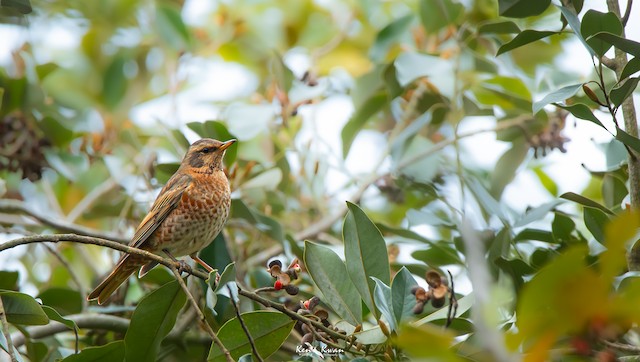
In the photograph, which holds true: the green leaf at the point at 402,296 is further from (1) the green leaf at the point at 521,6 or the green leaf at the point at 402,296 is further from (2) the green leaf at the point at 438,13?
(2) the green leaf at the point at 438,13

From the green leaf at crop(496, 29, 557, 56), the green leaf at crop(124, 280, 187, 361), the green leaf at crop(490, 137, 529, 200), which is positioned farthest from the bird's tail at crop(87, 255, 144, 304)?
the green leaf at crop(496, 29, 557, 56)

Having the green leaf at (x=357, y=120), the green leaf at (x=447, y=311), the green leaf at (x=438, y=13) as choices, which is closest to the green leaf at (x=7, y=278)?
the green leaf at (x=447, y=311)

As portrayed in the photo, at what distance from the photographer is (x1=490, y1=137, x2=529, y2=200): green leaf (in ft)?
14.5

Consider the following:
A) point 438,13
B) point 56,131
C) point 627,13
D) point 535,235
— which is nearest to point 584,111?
point 627,13

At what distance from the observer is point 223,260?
401cm

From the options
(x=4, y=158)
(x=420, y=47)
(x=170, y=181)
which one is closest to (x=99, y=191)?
(x=4, y=158)

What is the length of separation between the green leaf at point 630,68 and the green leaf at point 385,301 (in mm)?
1236

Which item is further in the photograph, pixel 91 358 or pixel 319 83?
pixel 319 83

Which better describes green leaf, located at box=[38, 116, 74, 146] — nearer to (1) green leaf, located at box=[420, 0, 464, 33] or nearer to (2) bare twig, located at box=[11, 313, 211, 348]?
(2) bare twig, located at box=[11, 313, 211, 348]

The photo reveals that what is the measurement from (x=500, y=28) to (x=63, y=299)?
8.88 ft

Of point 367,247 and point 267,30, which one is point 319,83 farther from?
point 367,247

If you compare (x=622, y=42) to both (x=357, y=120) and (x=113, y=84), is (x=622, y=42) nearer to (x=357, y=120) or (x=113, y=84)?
(x=357, y=120)

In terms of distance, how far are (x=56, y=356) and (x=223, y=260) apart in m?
0.99

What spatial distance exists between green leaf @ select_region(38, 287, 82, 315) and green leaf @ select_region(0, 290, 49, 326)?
Result: 991 millimetres
